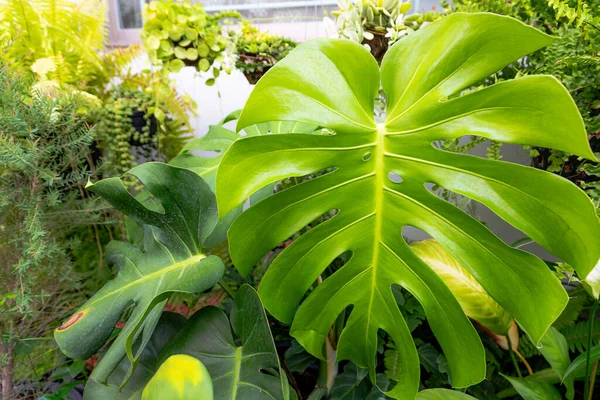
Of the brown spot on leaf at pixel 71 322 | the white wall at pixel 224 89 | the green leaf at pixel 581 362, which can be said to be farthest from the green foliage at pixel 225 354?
the white wall at pixel 224 89

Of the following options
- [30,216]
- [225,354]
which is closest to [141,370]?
[225,354]

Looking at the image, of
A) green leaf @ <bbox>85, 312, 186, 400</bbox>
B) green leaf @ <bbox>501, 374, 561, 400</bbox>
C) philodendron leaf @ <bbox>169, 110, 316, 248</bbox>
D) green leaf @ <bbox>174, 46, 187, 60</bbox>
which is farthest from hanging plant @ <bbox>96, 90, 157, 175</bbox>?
green leaf @ <bbox>501, 374, 561, 400</bbox>

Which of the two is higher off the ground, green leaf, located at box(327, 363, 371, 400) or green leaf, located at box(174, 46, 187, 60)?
green leaf, located at box(174, 46, 187, 60)

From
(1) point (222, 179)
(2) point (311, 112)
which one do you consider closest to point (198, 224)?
(1) point (222, 179)

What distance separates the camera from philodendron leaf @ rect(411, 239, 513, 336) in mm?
797

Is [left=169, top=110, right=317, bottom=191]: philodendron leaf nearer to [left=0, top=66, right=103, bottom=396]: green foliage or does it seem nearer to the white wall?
[left=0, top=66, right=103, bottom=396]: green foliage

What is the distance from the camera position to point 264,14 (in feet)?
5.06

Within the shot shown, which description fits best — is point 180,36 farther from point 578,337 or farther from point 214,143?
point 578,337

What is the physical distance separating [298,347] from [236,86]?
103 centimetres

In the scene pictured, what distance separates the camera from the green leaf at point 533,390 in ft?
2.31

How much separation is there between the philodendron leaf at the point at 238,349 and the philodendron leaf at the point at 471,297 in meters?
0.37

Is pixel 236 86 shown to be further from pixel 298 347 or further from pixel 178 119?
pixel 298 347

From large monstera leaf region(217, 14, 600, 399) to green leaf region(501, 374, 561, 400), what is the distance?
0.20 m

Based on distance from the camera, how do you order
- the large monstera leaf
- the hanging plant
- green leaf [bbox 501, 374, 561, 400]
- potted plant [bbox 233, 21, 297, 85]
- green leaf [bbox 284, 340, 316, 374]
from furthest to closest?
the hanging plant → potted plant [bbox 233, 21, 297, 85] → green leaf [bbox 284, 340, 316, 374] → green leaf [bbox 501, 374, 561, 400] → the large monstera leaf
